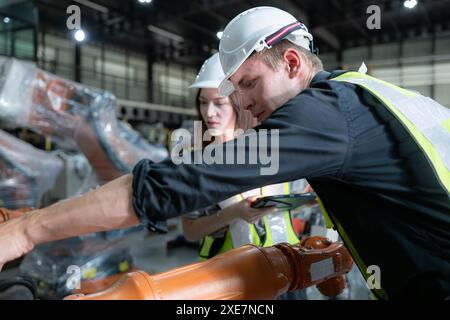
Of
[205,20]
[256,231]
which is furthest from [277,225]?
[205,20]

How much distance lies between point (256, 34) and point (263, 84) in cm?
17

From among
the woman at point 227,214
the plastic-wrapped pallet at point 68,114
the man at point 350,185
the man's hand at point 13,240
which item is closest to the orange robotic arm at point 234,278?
the man at point 350,185

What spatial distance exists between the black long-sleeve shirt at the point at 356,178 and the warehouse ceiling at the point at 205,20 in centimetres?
397

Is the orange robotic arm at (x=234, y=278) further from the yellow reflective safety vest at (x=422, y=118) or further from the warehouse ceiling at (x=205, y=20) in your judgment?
the warehouse ceiling at (x=205, y=20)

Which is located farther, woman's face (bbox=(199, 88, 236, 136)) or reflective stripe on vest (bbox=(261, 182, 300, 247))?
woman's face (bbox=(199, 88, 236, 136))

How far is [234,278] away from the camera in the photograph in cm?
88

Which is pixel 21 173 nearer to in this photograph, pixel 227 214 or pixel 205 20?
pixel 227 214

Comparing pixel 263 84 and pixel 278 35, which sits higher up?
pixel 278 35

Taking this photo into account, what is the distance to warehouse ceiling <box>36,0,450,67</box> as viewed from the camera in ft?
22.8

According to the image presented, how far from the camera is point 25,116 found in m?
2.83

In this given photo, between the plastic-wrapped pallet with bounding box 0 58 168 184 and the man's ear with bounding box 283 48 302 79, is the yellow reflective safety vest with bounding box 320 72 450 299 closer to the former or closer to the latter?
the man's ear with bounding box 283 48 302 79

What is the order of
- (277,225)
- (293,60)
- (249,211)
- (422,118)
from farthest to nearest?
(277,225)
(249,211)
(293,60)
(422,118)

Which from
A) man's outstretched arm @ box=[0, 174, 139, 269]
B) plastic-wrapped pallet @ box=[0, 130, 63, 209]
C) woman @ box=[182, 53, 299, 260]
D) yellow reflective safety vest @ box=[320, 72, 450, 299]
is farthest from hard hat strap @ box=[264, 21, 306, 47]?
plastic-wrapped pallet @ box=[0, 130, 63, 209]
